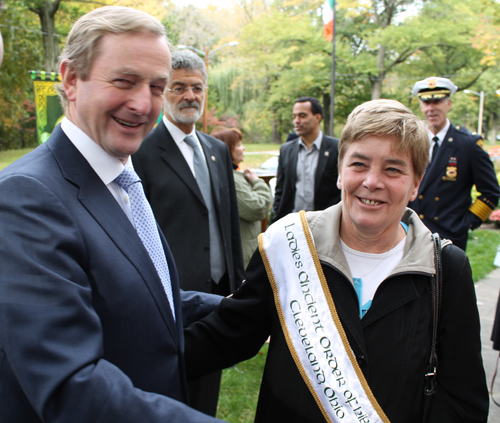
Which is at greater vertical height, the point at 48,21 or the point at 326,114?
the point at 48,21

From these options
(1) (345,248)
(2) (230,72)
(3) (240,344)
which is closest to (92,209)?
(3) (240,344)

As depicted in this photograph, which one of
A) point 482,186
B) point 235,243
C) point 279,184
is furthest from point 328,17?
point 235,243

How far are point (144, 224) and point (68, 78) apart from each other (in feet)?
1.50

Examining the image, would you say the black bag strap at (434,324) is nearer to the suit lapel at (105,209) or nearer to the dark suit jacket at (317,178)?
the suit lapel at (105,209)

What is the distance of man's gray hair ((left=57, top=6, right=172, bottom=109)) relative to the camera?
117 cm

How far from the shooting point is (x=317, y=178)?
4.79 metres

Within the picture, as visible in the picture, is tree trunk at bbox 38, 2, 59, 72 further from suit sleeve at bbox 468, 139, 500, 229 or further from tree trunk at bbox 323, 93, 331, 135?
tree trunk at bbox 323, 93, 331, 135

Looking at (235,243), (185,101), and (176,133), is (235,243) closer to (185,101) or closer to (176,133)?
(176,133)

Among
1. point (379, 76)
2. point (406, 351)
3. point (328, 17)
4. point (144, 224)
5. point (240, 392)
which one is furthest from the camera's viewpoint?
point (379, 76)

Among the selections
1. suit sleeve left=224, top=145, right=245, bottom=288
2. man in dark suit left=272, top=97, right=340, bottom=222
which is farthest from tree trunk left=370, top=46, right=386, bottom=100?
suit sleeve left=224, top=145, right=245, bottom=288

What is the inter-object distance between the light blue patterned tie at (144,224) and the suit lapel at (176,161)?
1399 mm

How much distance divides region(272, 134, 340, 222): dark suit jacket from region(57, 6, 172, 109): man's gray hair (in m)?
3.71

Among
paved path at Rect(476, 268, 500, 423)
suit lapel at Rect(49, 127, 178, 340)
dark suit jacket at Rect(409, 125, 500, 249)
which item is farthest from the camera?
dark suit jacket at Rect(409, 125, 500, 249)

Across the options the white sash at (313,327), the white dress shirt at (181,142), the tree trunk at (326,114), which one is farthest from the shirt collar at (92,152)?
the tree trunk at (326,114)
